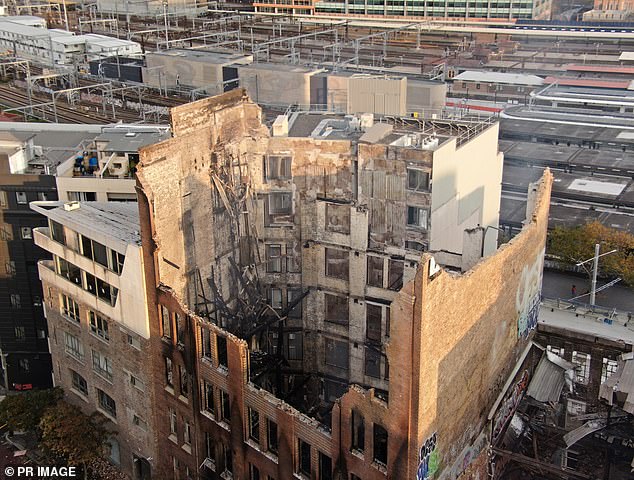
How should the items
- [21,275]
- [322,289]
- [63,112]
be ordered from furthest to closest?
1. [63,112]
2. [21,275]
3. [322,289]

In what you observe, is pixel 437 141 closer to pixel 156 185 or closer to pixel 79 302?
pixel 156 185

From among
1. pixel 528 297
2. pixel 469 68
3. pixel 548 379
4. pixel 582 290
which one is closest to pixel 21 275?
pixel 528 297

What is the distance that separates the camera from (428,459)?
1165 inches

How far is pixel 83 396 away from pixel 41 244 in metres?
8.93

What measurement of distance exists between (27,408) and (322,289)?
17.9 metres

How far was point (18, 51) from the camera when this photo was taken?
467 ft

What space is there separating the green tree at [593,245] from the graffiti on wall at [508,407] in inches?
706

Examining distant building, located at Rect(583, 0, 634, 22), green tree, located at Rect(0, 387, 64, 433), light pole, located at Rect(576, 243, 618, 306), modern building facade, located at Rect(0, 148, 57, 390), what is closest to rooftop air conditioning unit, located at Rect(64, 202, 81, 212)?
modern building facade, located at Rect(0, 148, 57, 390)

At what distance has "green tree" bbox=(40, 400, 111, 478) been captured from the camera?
136 feet

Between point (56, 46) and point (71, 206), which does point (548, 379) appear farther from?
point (56, 46)

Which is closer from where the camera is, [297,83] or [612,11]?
[297,83]

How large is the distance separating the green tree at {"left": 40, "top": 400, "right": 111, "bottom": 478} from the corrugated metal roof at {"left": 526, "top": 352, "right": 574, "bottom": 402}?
22747 millimetres

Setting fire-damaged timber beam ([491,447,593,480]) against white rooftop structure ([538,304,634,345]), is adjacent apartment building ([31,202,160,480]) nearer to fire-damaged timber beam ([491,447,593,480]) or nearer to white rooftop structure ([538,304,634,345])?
fire-damaged timber beam ([491,447,593,480])

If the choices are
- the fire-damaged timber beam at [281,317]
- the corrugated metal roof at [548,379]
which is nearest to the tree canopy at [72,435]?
the fire-damaged timber beam at [281,317]
